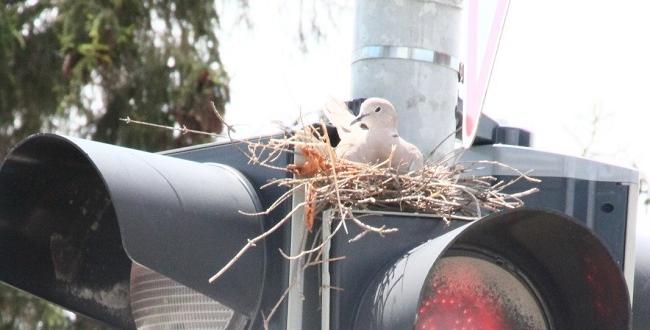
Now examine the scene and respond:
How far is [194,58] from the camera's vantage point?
32.7ft

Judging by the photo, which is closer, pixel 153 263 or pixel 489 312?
pixel 153 263

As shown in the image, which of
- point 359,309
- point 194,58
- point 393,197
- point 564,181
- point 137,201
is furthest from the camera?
point 194,58

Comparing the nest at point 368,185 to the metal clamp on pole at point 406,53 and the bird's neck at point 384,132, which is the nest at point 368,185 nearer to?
the bird's neck at point 384,132

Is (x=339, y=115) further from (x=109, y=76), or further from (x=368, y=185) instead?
(x=109, y=76)

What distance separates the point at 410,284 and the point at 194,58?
740 centimetres

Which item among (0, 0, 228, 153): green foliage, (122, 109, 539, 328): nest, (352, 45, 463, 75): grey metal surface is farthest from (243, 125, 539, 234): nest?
(0, 0, 228, 153): green foliage

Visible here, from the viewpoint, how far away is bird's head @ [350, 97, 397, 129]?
337 cm

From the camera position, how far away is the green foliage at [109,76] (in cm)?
966

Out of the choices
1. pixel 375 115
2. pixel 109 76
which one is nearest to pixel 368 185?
pixel 375 115

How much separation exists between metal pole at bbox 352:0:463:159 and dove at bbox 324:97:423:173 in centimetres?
4

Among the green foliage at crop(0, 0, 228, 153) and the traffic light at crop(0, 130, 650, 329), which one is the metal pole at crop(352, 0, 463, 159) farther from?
the green foliage at crop(0, 0, 228, 153)

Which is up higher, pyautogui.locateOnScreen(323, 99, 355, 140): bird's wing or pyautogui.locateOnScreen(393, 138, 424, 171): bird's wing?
pyautogui.locateOnScreen(323, 99, 355, 140): bird's wing

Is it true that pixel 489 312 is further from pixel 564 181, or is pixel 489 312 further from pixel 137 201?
pixel 564 181

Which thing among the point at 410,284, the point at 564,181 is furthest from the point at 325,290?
the point at 564,181
